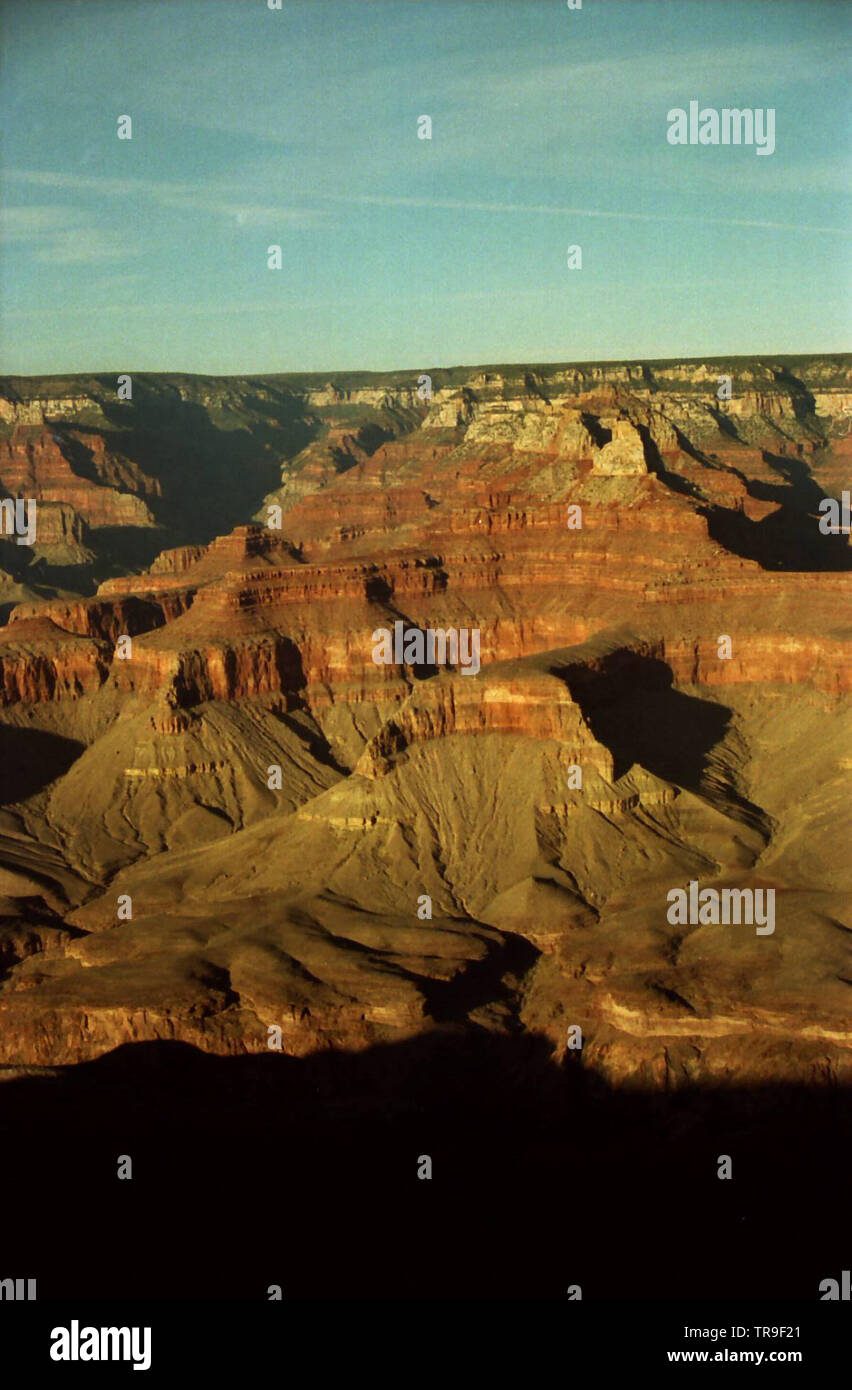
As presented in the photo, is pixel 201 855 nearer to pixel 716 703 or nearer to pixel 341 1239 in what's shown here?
pixel 716 703

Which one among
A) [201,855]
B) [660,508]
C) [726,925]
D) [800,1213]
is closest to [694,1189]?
[800,1213]

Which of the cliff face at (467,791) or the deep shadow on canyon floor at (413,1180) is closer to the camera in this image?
the deep shadow on canyon floor at (413,1180)

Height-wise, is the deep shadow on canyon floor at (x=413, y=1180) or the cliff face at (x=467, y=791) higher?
the cliff face at (x=467, y=791)

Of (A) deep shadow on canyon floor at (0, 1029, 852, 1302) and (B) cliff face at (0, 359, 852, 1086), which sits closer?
(A) deep shadow on canyon floor at (0, 1029, 852, 1302)

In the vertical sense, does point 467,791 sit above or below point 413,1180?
above

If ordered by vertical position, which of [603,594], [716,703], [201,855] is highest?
[603,594]
